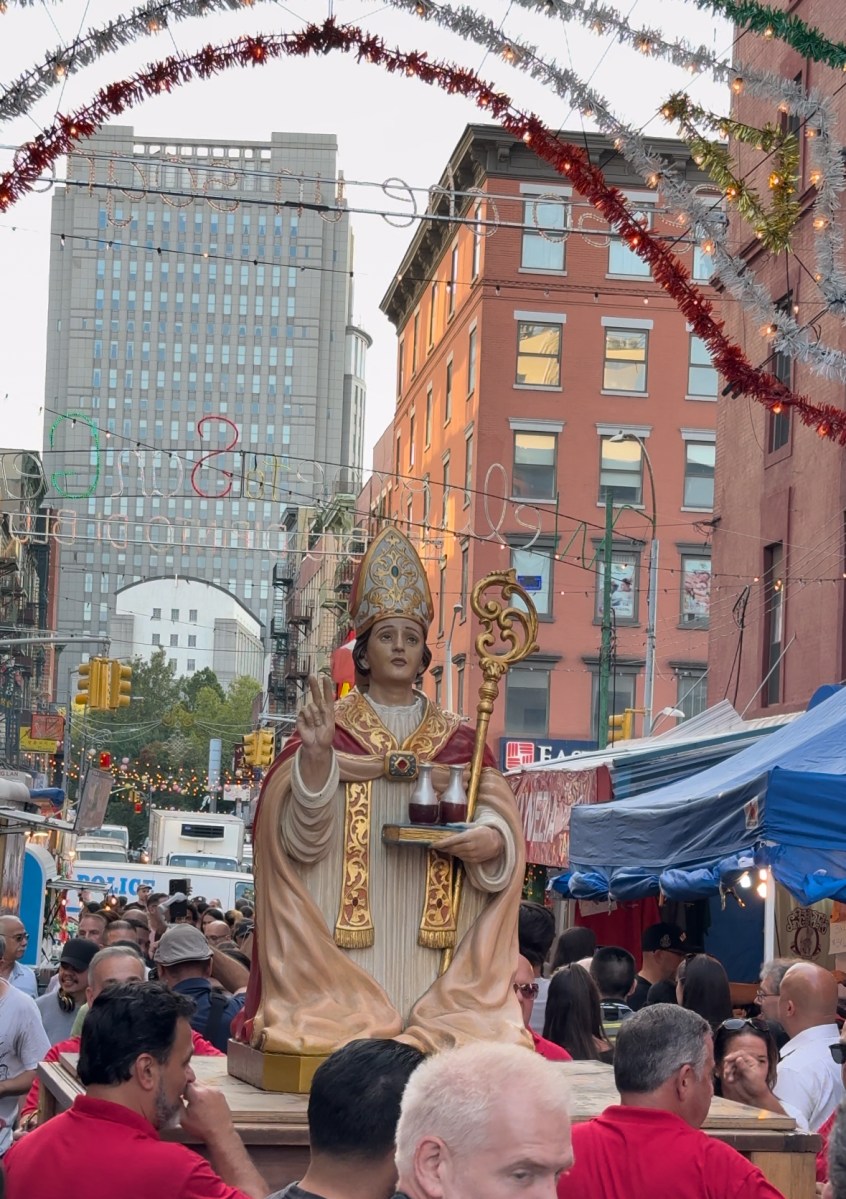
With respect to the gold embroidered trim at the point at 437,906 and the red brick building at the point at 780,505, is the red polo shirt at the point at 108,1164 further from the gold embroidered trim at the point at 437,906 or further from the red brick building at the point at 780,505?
the red brick building at the point at 780,505

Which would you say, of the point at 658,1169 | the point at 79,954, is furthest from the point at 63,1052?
the point at 658,1169

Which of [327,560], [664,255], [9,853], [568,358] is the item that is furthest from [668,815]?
[327,560]

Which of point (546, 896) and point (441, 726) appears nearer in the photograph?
point (441, 726)

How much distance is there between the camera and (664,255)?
1118 cm

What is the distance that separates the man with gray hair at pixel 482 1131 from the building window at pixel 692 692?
145ft

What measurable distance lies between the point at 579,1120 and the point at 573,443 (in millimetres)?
43621

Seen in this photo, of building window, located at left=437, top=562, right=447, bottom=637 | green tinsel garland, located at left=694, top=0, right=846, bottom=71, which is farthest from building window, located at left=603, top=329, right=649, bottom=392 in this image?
green tinsel garland, located at left=694, top=0, right=846, bottom=71

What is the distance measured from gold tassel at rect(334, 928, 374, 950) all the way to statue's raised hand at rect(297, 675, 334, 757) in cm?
77

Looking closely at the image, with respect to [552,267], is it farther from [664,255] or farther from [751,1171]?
[751,1171]

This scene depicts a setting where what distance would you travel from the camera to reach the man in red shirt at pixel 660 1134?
5.05 m

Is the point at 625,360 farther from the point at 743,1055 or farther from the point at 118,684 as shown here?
the point at 743,1055

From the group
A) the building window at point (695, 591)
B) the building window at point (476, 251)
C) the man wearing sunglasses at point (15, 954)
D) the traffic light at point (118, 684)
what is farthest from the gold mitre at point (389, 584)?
the building window at point (476, 251)

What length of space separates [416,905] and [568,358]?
141 ft

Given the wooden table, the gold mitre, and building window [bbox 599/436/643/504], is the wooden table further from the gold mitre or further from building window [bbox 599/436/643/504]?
building window [bbox 599/436/643/504]
